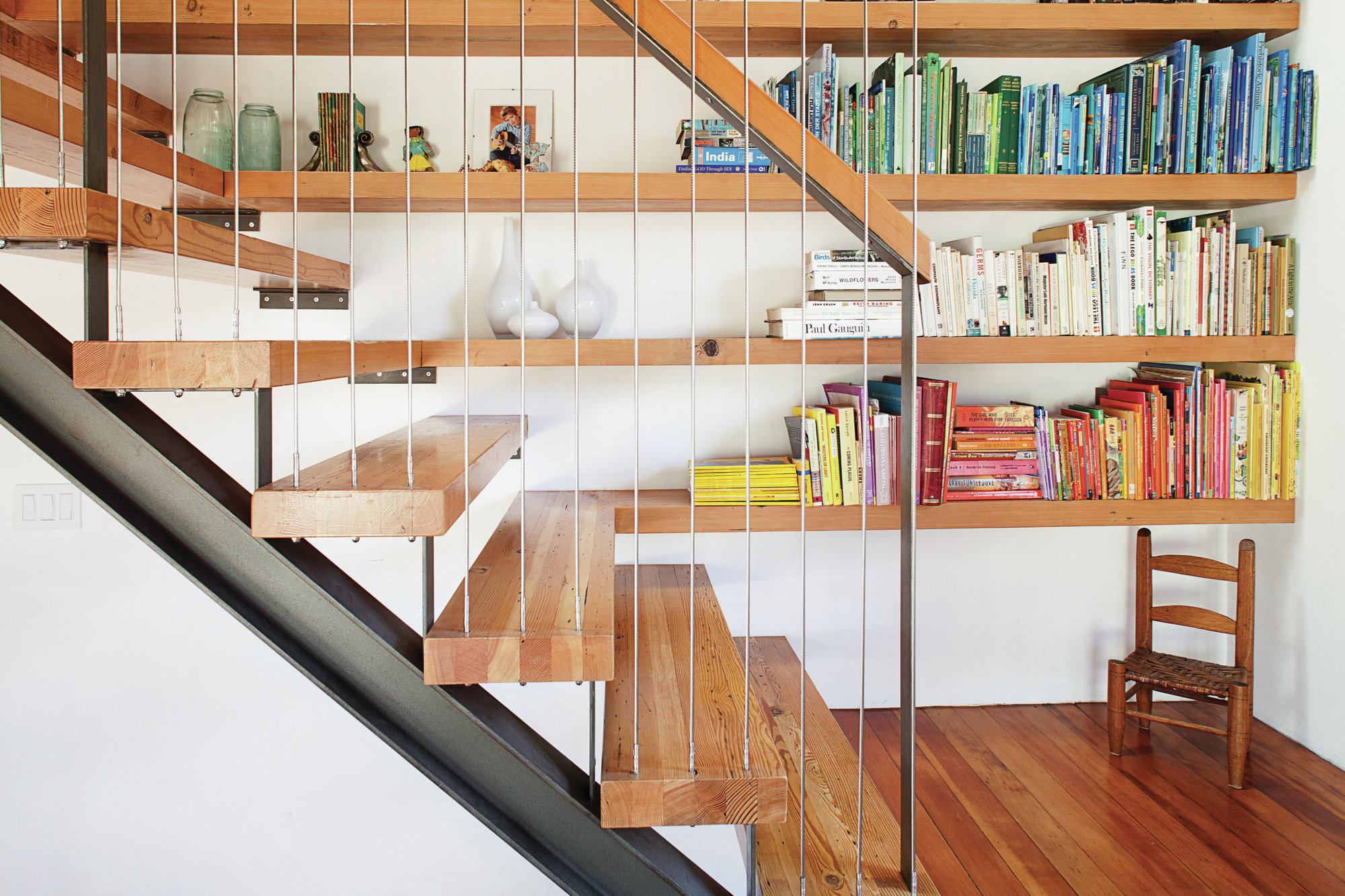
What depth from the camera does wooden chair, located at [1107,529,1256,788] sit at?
2430mm

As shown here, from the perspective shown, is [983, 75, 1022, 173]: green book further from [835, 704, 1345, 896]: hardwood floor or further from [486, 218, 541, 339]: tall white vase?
[835, 704, 1345, 896]: hardwood floor

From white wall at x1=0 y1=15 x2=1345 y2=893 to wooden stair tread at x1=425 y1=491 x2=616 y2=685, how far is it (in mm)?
950

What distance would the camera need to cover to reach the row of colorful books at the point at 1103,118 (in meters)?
2.47

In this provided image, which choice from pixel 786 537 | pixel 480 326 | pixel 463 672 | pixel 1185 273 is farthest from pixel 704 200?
pixel 463 672

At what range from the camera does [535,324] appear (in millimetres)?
2498

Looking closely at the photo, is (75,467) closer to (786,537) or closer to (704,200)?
(704,200)

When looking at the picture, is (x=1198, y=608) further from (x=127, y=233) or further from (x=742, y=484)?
(x=127, y=233)

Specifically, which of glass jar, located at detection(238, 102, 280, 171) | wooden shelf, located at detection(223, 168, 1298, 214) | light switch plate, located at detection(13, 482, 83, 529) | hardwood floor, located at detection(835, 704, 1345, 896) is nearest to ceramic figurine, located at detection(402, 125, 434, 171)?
wooden shelf, located at detection(223, 168, 1298, 214)

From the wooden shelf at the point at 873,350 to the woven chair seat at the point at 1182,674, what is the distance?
2.70 ft

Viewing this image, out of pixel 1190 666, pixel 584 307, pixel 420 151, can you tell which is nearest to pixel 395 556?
pixel 584 307

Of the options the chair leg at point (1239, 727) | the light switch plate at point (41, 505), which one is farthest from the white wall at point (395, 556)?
the chair leg at point (1239, 727)

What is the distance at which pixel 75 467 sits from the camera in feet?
4.85

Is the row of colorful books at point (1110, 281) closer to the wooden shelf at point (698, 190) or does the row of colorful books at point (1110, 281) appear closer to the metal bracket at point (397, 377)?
the wooden shelf at point (698, 190)

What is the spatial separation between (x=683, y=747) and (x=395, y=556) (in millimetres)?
1491
